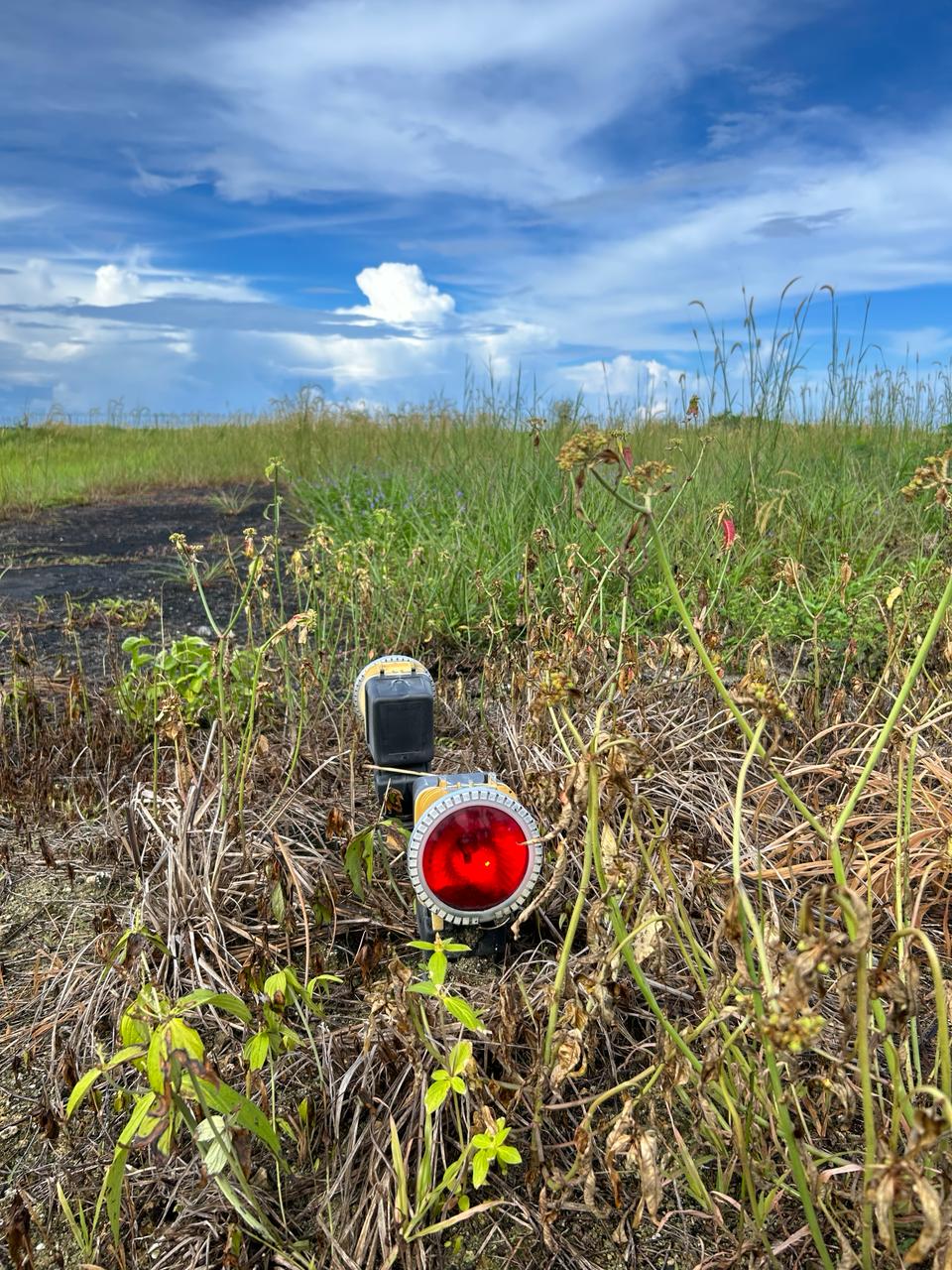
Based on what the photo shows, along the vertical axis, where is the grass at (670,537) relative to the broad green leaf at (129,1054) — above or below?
above

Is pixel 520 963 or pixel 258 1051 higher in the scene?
pixel 258 1051

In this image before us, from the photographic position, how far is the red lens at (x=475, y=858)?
5.65 feet

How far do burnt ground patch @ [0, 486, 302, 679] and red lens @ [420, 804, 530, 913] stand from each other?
6.76ft

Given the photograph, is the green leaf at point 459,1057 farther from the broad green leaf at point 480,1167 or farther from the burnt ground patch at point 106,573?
the burnt ground patch at point 106,573

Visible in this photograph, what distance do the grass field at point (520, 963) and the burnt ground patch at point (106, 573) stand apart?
402mm

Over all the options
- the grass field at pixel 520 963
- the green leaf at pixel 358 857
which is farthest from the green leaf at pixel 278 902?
the green leaf at pixel 358 857

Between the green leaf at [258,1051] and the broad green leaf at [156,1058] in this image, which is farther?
the green leaf at [258,1051]

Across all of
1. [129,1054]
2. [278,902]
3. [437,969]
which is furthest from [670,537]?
[129,1054]

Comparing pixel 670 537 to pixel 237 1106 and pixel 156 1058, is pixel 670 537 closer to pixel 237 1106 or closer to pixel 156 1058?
pixel 237 1106

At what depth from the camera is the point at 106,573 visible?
19.4 ft

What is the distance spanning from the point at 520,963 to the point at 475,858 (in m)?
0.32

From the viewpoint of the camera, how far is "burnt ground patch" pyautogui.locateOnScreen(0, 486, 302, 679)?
4.10 meters

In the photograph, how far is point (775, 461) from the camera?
529 cm

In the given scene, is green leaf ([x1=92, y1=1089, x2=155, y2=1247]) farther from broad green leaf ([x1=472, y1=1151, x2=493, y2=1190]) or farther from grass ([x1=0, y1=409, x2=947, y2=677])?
grass ([x1=0, y1=409, x2=947, y2=677])
